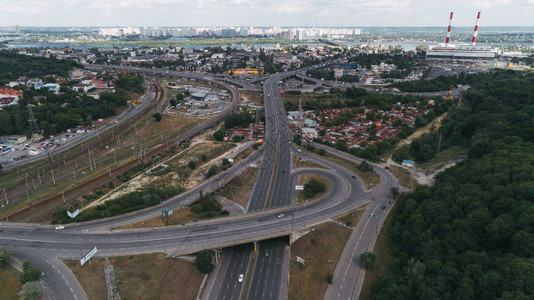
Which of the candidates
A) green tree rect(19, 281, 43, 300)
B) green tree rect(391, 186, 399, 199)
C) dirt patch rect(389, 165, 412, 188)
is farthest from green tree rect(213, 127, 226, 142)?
green tree rect(19, 281, 43, 300)

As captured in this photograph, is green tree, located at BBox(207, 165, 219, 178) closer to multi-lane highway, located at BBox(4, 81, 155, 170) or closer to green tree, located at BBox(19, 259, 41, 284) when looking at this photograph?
green tree, located at BBox(19, 259, 41, 284)

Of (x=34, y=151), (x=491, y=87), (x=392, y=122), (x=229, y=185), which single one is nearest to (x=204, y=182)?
(x=229, y=185)

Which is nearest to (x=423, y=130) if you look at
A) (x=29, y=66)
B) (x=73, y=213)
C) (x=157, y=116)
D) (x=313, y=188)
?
(x=313, y=188)

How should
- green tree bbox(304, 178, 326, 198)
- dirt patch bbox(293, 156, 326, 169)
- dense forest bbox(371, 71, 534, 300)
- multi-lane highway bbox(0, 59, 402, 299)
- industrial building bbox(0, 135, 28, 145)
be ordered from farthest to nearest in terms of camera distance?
industrial building bbox(0, 135, 28, 145) → dirt patch bbox(293, 156, 326, 169) → green tree bbox(304, 178, 326, 198) → multi-lane highway bbox(0, 59, 402, 299) → dense forest bbox(371, 71, 534, 300)

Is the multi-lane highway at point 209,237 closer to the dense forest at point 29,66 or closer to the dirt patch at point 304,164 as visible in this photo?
the dirt patch at point 304,164

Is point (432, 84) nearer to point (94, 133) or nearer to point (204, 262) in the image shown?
point (204, 262)

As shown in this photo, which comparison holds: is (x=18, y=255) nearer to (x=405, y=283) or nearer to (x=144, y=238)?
(x=144, y=238)

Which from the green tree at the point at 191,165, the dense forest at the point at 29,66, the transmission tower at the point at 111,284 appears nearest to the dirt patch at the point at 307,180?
the green tree at the point at 191,165
